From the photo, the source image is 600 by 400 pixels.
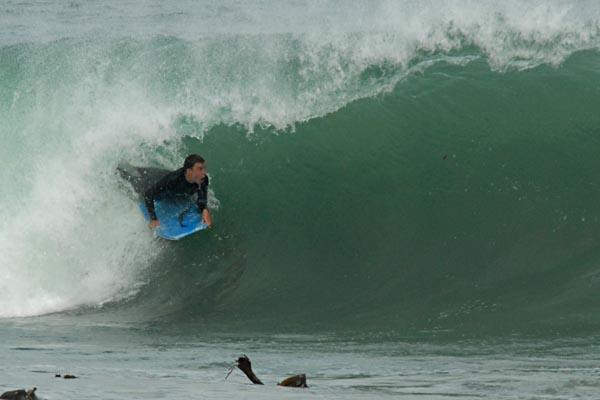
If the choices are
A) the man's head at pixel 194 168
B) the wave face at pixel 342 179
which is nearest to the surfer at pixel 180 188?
the man's head at pixel 194 168

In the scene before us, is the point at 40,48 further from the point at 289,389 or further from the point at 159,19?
the point at 289,389

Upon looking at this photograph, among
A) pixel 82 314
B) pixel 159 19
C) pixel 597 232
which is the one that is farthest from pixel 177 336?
pixel 159 19

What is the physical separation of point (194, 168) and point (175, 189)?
402 mm

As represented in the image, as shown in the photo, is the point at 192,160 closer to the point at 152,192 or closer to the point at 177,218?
the point at 152,192

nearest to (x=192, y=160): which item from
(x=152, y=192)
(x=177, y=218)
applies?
(x=152, y=192)

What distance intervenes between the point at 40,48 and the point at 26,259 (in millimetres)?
12040

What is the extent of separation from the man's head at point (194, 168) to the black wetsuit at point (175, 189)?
8 cm

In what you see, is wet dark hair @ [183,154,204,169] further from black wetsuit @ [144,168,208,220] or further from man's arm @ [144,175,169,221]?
man's arm @ [144,175,169,221]


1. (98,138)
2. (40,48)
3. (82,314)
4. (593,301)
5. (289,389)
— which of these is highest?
(40,48)

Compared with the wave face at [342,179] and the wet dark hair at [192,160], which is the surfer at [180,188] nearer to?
the wet dark hair at [192,160]

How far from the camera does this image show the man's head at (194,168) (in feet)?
28.8

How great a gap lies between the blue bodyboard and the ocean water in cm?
44

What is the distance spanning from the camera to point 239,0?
85.3 feet

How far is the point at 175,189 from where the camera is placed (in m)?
9.12
